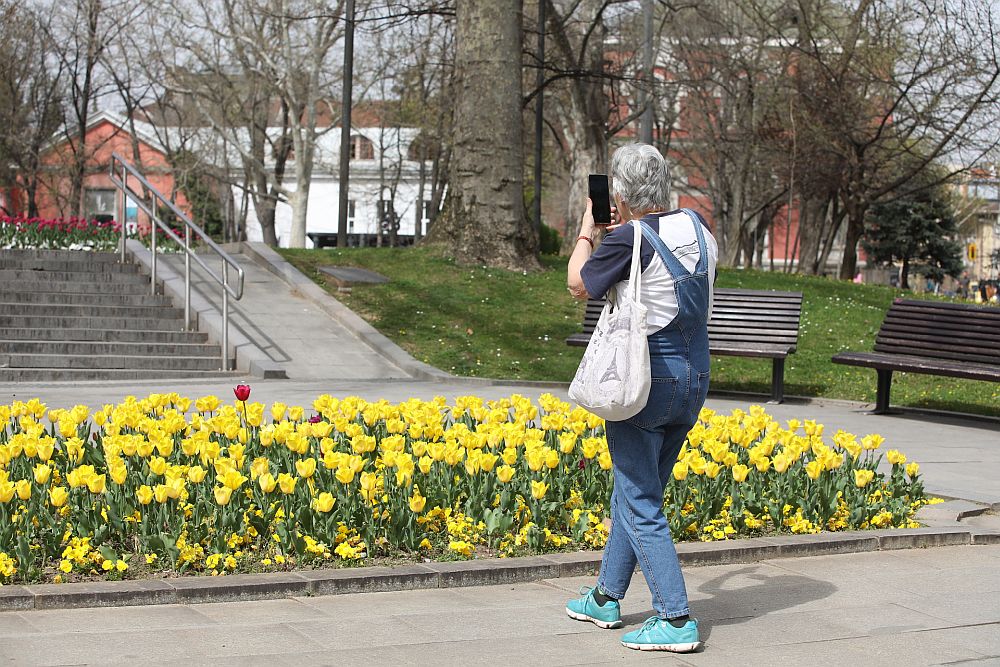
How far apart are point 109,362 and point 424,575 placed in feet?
31.5

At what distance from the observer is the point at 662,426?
185 inches

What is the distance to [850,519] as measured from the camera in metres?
6.71

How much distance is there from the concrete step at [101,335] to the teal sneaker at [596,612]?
35.6 ft

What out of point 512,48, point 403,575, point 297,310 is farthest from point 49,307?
point 403,575

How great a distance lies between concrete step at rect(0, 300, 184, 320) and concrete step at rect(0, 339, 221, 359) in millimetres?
919

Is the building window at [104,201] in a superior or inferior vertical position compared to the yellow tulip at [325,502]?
superior

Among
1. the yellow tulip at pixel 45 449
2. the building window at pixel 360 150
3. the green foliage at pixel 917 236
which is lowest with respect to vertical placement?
the yellow tulip at pixel 45 449

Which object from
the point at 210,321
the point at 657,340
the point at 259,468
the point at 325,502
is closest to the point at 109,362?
the point at 210,321

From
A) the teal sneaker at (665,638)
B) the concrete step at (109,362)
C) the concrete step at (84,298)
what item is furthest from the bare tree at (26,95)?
the teal sneaker at (665,638)

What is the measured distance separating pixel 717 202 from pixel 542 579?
4336cm

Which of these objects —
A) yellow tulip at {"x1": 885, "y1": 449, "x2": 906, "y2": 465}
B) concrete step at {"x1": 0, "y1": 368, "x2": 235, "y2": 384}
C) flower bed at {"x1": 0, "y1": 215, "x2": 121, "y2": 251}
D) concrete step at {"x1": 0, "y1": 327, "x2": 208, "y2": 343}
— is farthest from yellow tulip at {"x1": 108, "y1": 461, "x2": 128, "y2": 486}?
flower bed at {"x1": 0, "y1": 215, "x2": 121, "y2": 251}

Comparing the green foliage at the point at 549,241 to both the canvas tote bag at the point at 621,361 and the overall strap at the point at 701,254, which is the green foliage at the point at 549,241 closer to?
the overall strap at the point at 701,254

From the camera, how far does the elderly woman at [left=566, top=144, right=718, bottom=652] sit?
4.61m

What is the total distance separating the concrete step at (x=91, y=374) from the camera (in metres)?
13.5
